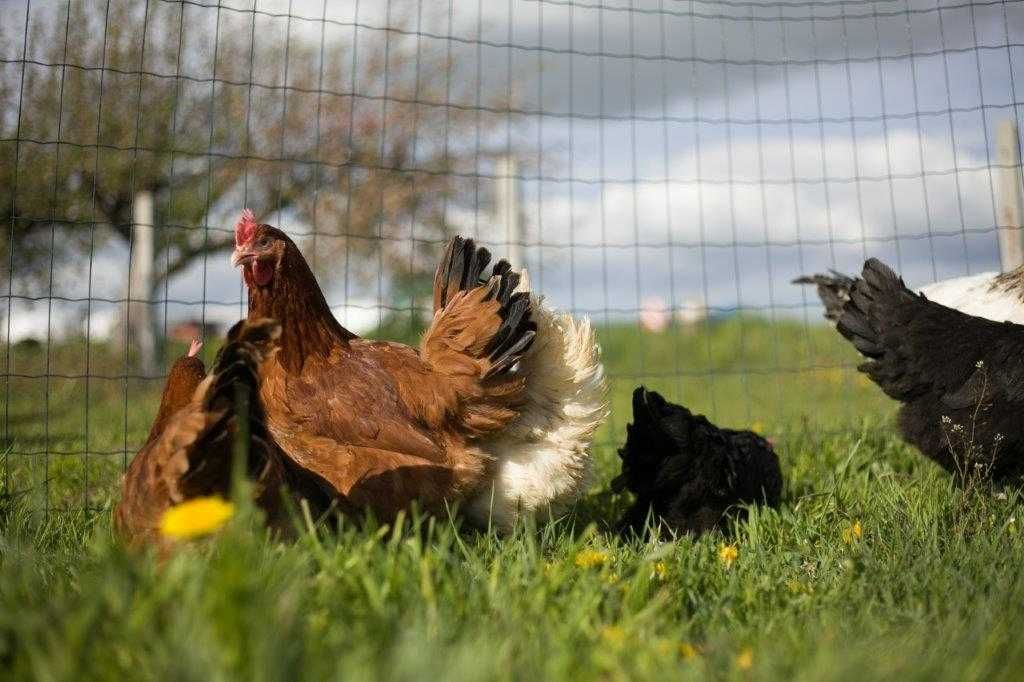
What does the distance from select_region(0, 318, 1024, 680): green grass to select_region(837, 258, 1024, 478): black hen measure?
1.14 feet

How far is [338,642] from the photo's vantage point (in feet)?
5.54

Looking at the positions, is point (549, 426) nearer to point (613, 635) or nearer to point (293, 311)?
point (293, 311)

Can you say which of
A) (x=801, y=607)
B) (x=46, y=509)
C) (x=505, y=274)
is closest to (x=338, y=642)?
(x=801, y=607)

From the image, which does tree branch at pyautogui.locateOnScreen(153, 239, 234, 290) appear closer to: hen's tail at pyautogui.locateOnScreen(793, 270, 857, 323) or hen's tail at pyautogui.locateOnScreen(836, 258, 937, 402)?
hen's tail at pyautogui.locateOnScreen(793, 270, 857, 323)

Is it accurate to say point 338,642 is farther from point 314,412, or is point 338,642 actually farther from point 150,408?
point 150,408

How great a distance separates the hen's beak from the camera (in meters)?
3.56

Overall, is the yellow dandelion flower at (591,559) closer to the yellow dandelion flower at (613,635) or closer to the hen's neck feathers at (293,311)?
the yellow dandelion flower at (613,635)

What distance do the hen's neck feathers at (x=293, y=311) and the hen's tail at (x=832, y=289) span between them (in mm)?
3333

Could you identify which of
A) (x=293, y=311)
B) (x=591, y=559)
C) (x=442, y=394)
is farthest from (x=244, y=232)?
(x=591, y=559)

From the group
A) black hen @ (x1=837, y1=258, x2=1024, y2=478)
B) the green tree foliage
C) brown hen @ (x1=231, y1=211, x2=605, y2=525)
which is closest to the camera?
brown hen @ (x1=231, y1=211, x2=605, y2=525)

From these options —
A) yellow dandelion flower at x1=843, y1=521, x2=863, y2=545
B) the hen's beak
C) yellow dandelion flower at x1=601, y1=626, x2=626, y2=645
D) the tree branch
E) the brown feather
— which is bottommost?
yellow dandelion flower at x1=601, y1=626, x2=626, y2=645

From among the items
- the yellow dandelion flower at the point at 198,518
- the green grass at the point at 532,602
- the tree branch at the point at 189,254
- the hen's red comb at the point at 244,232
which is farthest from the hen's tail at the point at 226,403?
the tree branch at the point at 189,254

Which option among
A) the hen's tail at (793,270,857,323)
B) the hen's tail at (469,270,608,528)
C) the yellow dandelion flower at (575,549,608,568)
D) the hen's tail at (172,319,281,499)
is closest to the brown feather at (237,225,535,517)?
the hen's tail at (469,270,608,528)

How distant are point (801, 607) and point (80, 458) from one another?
4622 millimetres
